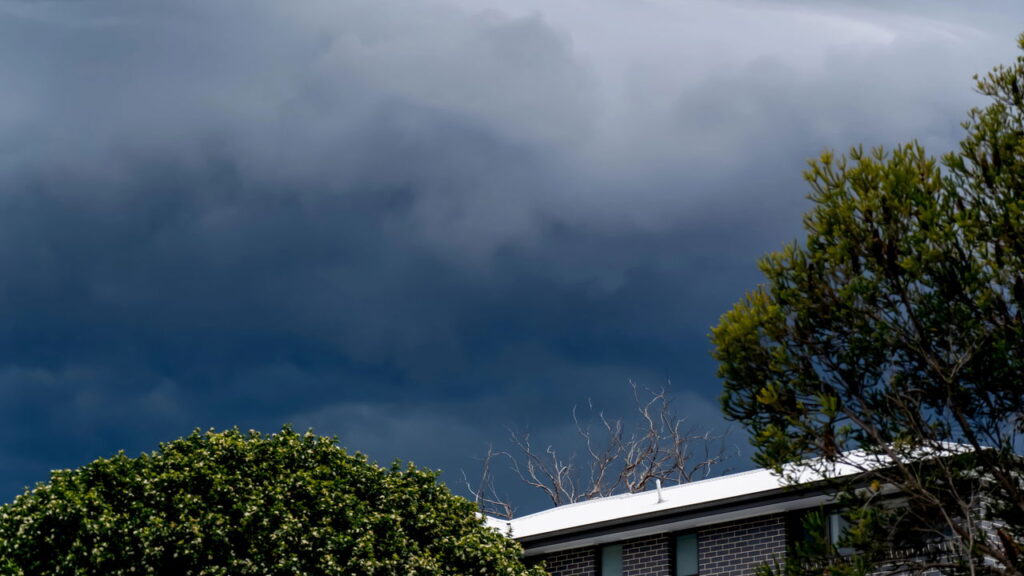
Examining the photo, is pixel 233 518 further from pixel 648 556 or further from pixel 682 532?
pixel 682 532

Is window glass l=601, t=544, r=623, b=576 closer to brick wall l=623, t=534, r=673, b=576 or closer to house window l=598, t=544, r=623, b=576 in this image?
house window l=598, t=544, r=623, b=576

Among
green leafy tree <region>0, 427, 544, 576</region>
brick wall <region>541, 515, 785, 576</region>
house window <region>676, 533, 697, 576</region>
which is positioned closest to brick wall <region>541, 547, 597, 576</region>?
brick wall <region>541, 515, 785, 576</region>

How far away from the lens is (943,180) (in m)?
19.2

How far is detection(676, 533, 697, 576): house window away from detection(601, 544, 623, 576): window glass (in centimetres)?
180

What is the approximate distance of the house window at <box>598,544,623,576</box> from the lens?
34.1 m

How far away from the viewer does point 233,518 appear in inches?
1103

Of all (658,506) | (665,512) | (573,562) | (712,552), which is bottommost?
(712,552)

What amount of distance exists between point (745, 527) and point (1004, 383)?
14.0 m

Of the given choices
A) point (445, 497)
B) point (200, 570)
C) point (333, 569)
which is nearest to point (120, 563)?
point (200, 570)

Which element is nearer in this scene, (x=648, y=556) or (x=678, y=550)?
(x=678, y=550)

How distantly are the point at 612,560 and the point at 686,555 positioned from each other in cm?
237

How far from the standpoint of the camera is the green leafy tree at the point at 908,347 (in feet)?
60.4

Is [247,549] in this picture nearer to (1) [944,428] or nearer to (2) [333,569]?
(2) [333,569]

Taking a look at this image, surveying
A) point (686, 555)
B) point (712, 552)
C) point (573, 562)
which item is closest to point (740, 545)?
point (712, 552)
